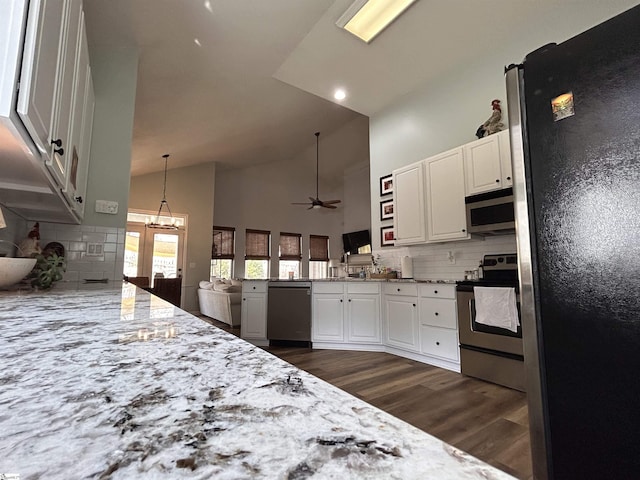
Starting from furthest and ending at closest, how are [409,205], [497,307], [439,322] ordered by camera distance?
[409,205] < [439,322] < [497,307]

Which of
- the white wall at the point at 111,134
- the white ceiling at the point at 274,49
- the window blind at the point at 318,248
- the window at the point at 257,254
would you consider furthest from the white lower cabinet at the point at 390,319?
the window blind at the point at 318,248

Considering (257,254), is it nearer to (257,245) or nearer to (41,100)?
(257,245)

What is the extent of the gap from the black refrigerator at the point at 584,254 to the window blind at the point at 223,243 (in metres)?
7.09

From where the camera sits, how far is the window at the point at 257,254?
7910 millimetres

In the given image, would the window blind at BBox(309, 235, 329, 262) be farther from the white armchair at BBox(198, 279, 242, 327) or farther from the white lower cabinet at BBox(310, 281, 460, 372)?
the white lower cabinet at BBox(310, 281, 460, 372)

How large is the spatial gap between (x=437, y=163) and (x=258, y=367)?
11.0ft

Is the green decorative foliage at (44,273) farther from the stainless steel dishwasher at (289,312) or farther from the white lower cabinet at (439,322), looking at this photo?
the white lower cabinet at (439,322)

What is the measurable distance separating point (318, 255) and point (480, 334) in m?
6.71

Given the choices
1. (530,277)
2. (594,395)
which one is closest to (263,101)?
(530,277)

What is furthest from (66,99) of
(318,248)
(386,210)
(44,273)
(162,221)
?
(318,248)

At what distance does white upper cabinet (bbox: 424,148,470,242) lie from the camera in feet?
10.0

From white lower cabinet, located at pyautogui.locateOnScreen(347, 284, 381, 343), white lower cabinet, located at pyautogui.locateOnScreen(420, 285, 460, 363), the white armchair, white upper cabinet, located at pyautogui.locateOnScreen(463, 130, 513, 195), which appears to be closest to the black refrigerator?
white upper cabinet, located at pyautogui.locateOnScreen(463, 130, 513, 195)

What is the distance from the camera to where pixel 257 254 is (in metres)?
8.05

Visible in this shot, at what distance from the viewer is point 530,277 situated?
3.64 feet
